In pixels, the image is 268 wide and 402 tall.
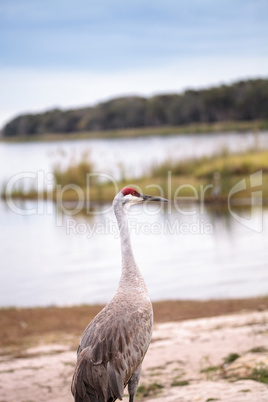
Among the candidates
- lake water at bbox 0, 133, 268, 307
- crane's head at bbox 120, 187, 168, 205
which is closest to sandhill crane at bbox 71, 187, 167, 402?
crane's head at bbox 120, 187, 168, 205

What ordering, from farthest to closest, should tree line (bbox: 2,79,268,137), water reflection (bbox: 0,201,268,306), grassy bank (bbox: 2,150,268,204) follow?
tree line (bbox: 2,79,268,137) < grassy bank (bbox: 2,150,268,204) < water reflection (bbox: 0,201,268,306)

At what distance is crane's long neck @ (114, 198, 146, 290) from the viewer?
395cm

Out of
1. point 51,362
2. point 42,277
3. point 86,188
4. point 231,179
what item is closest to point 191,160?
point 231,179

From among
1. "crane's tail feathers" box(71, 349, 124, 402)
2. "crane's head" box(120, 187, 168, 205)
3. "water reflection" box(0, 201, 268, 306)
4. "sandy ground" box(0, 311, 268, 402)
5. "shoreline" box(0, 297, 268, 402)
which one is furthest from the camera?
"water reflection" box(0, 201, 268, 306)

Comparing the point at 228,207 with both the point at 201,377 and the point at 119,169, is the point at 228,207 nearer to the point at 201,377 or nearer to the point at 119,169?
the point at 119,169

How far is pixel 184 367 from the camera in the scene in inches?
220

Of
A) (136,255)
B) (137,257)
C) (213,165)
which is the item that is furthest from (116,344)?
(213,165)

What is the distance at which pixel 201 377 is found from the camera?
5.23 metres

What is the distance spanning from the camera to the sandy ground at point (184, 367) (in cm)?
469

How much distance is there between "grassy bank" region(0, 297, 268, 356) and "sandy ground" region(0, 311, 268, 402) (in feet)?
1.68

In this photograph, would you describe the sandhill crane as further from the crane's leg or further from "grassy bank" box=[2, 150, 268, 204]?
"grassy bank" box=[2, 150, 268, 204]

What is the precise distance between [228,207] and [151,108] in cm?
3086

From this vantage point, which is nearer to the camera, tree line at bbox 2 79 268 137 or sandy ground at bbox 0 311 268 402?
sandy ground at bbox 0 311 268 402

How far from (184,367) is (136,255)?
7.35 meters
